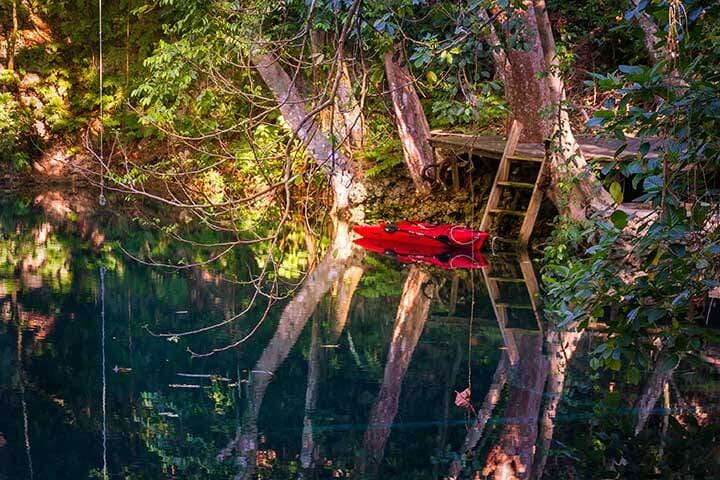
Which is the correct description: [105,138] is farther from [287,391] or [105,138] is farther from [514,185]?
[287,391]

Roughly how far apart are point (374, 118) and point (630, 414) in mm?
9281

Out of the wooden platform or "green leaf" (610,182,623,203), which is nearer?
"green leaf" (610,182,623,203)

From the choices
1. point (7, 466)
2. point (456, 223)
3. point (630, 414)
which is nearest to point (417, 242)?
point (456, 223)

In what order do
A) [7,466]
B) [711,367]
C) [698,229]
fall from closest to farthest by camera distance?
[698,229], [7,466], [711,367]

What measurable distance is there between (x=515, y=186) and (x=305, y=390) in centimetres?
590

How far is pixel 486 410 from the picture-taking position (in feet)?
18.9

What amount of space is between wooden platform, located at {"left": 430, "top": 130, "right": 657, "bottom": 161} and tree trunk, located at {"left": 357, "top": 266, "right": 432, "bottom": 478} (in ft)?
6.06

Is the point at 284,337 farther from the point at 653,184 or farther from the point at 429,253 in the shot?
the point at 429,253

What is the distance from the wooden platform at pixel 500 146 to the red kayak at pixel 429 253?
1.15m

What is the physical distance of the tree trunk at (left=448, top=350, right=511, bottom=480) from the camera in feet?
16.0

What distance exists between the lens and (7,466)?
461cm

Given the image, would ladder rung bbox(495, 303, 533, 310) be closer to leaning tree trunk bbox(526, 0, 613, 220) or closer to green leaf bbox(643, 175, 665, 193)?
leaning tree trunk bbox(526, 0, 613, 220)

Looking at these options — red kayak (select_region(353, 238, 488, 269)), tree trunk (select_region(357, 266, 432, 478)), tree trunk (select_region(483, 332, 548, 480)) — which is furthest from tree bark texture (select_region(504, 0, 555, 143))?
tree trunk (select_region(483, 332, 548, 480))

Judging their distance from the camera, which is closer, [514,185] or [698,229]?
[698,229]
